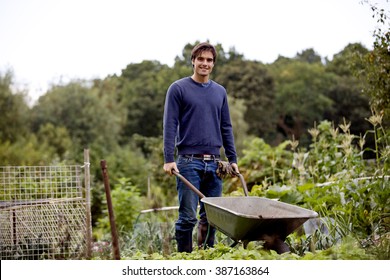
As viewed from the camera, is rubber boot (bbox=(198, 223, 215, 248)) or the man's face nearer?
the man's face

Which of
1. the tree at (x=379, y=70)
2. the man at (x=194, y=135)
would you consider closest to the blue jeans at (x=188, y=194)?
the man at (x=194, y=135)

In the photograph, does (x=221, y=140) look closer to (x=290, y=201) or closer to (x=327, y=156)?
(x=290, y=201)

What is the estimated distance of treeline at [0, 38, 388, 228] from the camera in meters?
12.2

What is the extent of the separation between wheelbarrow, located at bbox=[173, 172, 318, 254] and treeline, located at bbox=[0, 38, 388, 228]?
305 inches

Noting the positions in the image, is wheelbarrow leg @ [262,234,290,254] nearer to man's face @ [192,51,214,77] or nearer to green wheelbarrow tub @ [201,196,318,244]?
green wheelbarrow tub @ [201,196,318,244]

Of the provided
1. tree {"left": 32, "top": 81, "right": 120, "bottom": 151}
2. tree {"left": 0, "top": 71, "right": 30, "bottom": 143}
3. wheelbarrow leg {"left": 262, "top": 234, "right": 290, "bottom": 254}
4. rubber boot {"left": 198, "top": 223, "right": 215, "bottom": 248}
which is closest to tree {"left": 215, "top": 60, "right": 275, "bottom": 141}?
tree {"left": 32, "top": 81, "right": 120, "bottom": 151}

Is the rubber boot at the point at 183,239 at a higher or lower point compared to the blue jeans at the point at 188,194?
lower

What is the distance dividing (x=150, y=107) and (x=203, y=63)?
1232cm

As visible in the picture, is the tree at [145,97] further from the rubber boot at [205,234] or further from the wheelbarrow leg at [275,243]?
the wheelbarrow leg at [275,243]

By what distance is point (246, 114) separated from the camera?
666 inches

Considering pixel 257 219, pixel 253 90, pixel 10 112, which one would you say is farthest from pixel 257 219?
pixel 253 90

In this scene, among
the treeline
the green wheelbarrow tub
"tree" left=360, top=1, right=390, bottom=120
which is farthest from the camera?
the treeline

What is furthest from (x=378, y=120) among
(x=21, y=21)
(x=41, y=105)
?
(x=41, y=105)

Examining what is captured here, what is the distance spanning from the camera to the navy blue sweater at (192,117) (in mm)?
3152
